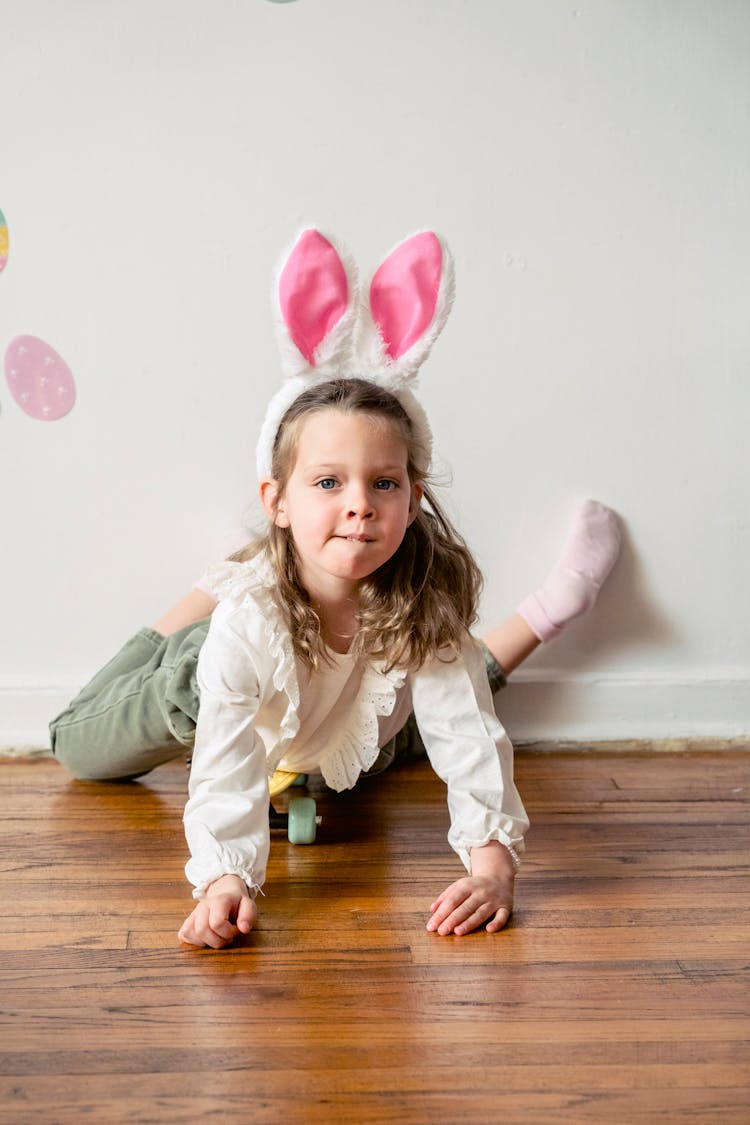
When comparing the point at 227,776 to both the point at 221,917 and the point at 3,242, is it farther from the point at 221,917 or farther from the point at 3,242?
the point at 3,242

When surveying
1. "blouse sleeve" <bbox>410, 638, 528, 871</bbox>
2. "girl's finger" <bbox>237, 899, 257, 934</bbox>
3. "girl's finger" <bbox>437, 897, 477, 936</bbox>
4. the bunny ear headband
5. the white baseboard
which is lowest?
the white baseboard

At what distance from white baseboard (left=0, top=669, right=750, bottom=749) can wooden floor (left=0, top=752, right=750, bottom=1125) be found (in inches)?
9.9

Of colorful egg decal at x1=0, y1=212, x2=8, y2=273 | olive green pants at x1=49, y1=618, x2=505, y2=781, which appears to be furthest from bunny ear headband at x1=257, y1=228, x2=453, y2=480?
colorful egg decal at x1=0, y1=212, x2=8, y2=273

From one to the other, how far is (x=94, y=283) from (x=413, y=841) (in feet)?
2.87

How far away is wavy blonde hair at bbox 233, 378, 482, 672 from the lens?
120cm

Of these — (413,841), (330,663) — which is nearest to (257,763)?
(330,663)

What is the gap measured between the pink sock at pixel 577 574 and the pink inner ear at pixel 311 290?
1.97 ft

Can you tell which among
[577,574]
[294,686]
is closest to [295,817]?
[294,686]

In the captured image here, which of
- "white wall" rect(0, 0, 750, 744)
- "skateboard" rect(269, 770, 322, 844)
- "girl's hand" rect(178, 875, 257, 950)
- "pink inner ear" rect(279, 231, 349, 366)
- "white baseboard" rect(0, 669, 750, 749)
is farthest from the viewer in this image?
"white baseboard" rect(0, 669, 750, 749)

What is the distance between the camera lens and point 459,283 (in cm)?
163

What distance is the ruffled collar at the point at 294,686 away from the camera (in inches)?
48.2

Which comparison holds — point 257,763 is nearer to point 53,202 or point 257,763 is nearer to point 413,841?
Answer: point 413,841

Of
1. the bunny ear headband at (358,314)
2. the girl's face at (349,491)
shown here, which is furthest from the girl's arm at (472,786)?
the bunny ear headband at (358,314)

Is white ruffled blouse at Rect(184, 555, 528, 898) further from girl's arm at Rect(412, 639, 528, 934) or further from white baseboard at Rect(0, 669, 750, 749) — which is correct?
white baseboard at Rect(0, 669, 750, 749)
